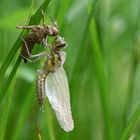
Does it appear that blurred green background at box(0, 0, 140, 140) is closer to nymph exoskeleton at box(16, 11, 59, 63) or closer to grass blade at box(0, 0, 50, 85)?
nymph exoskeleton at box(16, 11, 59, 63)

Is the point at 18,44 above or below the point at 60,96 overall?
above

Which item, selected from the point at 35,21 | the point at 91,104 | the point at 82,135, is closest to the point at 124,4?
the point at 91,104

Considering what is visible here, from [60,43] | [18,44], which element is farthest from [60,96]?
[18,44]

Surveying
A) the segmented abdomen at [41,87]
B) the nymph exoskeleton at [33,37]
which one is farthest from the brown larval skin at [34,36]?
the segmented abdomen at [41,87]

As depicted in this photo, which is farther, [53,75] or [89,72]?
[89,72]

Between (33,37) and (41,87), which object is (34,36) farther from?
(41,87)

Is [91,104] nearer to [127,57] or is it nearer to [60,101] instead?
Result: [127,57]
